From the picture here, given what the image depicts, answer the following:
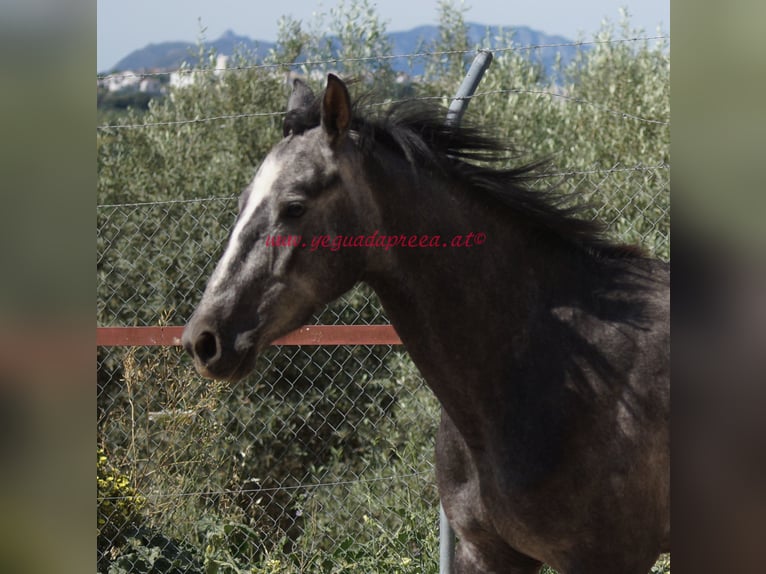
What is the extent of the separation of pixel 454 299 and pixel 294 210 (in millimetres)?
459

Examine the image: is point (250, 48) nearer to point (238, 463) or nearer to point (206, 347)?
point (238, 463)

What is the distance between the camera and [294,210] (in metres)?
1.98

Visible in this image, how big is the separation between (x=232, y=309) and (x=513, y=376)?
71cm

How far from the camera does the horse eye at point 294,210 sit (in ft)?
6.47

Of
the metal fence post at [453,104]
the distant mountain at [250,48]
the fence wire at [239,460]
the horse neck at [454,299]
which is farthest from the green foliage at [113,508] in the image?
the distant mountain at [250,48]

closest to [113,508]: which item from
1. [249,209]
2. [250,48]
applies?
[249,209]

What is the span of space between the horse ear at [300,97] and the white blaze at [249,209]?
0.22 meters

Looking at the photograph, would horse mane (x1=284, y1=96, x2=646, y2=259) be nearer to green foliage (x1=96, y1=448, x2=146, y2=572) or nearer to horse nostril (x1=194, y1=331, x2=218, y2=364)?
horse nostril (x1=194, y1=331, x2=218, y2=364)

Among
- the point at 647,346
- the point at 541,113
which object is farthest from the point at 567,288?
the point at 541,113

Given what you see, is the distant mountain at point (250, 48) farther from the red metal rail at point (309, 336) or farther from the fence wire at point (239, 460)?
the red metal rail at point (309, 336)

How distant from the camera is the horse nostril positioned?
1.92 meters

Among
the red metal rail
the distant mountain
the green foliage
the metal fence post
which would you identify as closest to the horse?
the metal fence post

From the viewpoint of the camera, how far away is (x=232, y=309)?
1930mm
